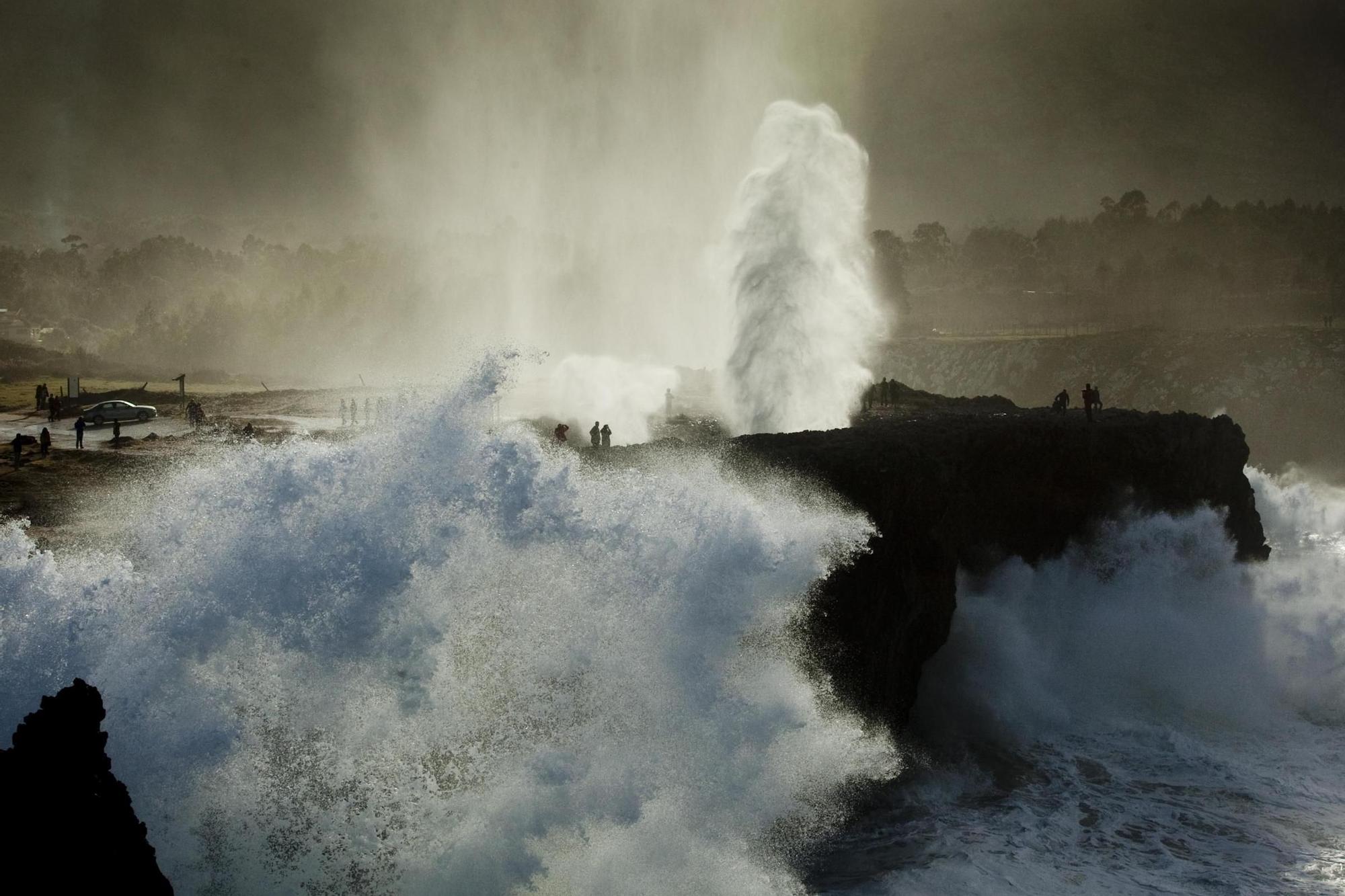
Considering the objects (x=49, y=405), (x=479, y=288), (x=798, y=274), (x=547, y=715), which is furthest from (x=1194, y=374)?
(x=547, y=715)

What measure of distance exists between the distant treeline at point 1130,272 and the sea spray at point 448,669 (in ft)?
326

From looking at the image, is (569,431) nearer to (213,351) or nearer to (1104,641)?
(1104,641)

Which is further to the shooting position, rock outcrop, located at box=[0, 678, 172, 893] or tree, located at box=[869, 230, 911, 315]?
tree, located at box=[869, 230, 911, 315]

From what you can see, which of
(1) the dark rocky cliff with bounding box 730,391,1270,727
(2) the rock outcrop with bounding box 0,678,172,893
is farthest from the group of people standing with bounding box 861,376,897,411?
(2) the rock outcrop with bounding box 0,678,172,893

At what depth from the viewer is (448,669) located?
13.6 meters

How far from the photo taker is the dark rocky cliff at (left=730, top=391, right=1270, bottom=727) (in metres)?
18.3

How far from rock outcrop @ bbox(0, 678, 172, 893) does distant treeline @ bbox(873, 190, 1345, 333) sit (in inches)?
4245

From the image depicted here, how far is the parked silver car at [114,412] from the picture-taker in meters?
36.8

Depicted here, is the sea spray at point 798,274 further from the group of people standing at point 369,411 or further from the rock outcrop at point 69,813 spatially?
the rock outcrop at point 69,813

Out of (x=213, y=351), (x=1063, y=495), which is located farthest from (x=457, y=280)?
(x=1063, y=495)

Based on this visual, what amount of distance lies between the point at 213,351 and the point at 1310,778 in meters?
99.6

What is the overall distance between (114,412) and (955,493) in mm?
29804

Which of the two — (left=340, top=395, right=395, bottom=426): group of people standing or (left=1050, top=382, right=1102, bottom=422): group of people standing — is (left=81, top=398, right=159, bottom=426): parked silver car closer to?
(left=340, top=395, right=395, bottom=426): group of people standing

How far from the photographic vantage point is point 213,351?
3969 inches
